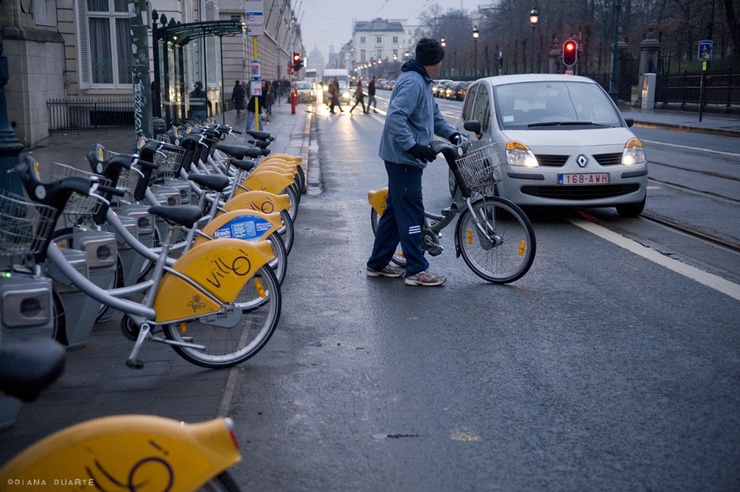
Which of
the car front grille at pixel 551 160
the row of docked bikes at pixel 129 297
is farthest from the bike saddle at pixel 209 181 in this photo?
the car front grille at pixel 551 160

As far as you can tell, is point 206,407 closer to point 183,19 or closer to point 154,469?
point 154,469

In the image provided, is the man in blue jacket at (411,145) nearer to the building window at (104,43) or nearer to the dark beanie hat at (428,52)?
the dark beanie hat at (428,52)

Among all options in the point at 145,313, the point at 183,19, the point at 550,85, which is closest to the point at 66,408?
the point at 145,313

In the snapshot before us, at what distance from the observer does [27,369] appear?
2.13 meters

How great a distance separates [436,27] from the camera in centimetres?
13100

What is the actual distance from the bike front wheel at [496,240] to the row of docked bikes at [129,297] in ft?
5.28

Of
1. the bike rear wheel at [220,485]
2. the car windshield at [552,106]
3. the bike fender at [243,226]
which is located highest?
the car windshield at [552,106]

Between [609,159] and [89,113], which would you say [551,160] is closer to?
[609,159]

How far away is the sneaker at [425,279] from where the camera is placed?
7.21 m

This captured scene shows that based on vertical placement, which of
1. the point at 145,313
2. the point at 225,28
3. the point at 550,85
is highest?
the point at 225,28

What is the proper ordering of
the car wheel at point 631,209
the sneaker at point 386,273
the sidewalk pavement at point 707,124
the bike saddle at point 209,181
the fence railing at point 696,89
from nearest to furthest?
the bike saddle at point 209,181 < the sneaker at point 386,273 < the car wheel at point 631,209 < the sidewalk pavement at point 707,124 < the fence railing at point 696,89

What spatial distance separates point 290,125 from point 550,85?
74.0 feet

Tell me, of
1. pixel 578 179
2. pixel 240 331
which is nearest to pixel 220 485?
pixel 240 331

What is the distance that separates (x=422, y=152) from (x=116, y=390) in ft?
10.0
